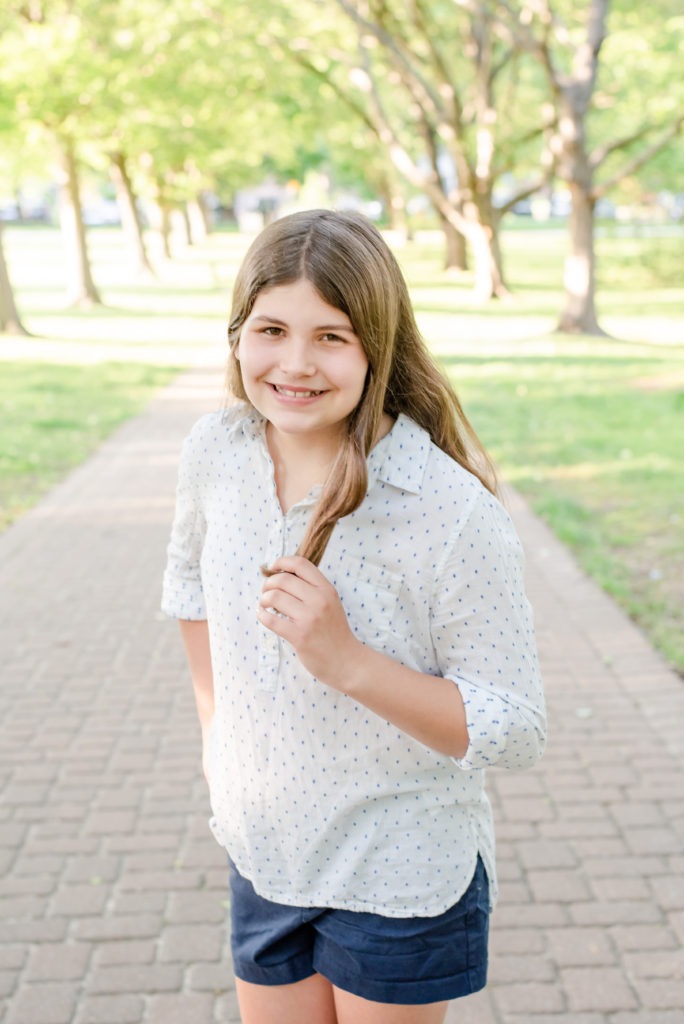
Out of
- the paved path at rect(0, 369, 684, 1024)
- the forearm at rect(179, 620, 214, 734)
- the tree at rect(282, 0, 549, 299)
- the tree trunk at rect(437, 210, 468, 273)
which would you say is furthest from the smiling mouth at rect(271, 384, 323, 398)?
the tree trunk at rect(437, 210, 468, 273)

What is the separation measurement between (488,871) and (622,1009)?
1.72m

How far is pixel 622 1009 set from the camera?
3.36 meters

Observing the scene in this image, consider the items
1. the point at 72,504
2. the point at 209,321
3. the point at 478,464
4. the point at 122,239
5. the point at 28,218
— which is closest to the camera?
the point at 478,464

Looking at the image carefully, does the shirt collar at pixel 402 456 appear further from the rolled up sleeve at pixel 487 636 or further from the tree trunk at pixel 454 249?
the tree trunk at pixel 454 249

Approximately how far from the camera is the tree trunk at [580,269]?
63.0 ft

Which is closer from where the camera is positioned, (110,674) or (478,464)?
(478,464)

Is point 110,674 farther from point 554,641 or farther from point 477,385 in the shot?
point 477,385

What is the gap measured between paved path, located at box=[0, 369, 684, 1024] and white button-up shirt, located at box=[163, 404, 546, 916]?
174cm

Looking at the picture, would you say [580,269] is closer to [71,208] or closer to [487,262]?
[487,262]

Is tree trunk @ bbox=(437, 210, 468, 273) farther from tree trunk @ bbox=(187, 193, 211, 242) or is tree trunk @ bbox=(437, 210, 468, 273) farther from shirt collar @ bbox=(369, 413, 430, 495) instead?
shirt collar @ bbox=(369, 413, 430, 495)

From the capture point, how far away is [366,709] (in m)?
1.80

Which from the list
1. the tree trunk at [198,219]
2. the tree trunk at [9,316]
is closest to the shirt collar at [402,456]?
the tree trunk at [9,316]

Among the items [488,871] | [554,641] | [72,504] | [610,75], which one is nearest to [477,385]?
[72,504]

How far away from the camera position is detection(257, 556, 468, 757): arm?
1651 millimetres
